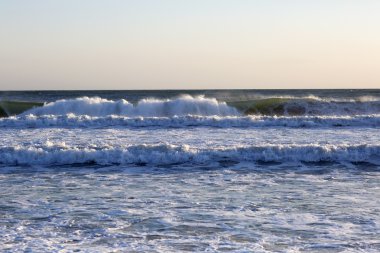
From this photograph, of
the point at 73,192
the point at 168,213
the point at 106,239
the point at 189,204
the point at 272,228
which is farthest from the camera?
the point at 73,192

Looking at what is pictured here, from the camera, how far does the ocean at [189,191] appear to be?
20.8 feet

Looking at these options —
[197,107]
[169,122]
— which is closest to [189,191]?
[169,122]

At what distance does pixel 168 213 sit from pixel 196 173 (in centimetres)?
336

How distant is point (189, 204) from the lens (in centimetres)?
799

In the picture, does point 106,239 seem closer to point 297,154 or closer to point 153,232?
point 153,232

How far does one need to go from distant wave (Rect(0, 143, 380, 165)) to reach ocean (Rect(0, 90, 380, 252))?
0.02 metres

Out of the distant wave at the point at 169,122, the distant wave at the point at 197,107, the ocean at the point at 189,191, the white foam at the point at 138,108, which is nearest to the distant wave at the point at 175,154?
the ocean at the point at 189,191

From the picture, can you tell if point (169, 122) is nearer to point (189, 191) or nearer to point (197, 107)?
point (197, 107)

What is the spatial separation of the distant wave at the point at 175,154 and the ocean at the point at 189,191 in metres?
0.02

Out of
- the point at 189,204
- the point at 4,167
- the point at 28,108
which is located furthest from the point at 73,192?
the point at 28,108

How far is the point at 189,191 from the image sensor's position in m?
8.92

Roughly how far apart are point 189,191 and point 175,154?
3602 mm

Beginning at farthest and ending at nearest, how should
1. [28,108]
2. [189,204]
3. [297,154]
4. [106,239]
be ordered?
[28,108], [297,154], [189,204], [106,239]

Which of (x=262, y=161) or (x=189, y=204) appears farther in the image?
(x=262, y=161)
